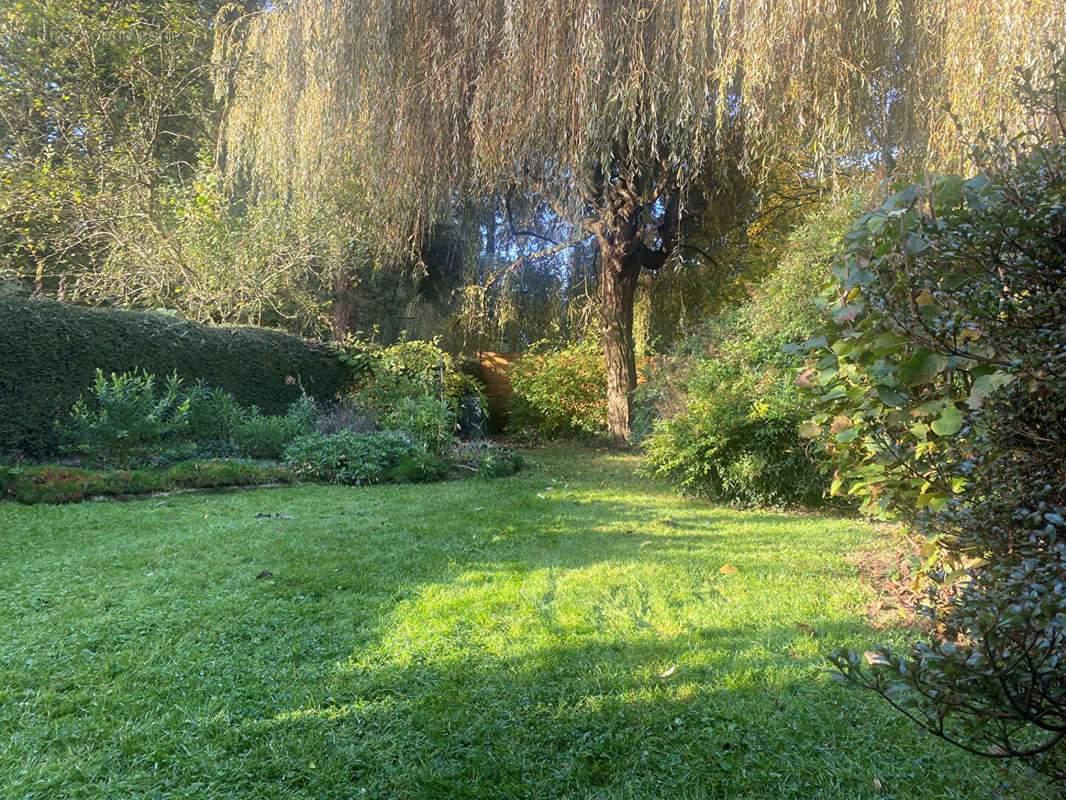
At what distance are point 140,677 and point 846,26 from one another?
597 cm

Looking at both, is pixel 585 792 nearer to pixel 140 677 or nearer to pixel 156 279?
pixel 140 677

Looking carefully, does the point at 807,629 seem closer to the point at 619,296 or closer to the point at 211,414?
the point at 619,296

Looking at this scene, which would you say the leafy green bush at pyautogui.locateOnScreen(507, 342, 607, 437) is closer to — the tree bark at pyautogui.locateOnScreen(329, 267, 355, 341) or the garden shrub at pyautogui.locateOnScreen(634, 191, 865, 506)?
the tree bark at pyautogui.locateOnScreen(329, 267, 355, 341)

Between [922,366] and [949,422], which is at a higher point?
[922,366]

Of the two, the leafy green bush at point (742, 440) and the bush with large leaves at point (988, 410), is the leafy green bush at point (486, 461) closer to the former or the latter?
the leafy green bush at point (742, 440)

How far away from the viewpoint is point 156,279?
28.9 feet

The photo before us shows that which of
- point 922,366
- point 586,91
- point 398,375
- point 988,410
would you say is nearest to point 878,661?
point 988,410

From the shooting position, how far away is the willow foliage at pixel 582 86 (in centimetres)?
439

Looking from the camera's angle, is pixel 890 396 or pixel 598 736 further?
pixel 890 396

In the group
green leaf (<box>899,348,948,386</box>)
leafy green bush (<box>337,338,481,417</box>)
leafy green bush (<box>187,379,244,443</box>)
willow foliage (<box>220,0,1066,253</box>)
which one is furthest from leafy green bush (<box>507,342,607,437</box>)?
green leaf (<box>899,348,948,386</box>)

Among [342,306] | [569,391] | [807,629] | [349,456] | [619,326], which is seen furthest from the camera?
[342,306]

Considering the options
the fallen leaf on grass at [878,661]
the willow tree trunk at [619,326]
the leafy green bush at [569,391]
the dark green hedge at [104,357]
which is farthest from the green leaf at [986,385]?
the leafy green bush at [569,391]

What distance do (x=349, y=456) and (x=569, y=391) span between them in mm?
5042

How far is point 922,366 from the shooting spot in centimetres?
158
